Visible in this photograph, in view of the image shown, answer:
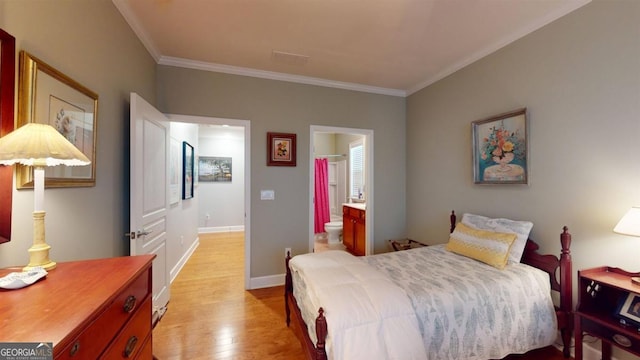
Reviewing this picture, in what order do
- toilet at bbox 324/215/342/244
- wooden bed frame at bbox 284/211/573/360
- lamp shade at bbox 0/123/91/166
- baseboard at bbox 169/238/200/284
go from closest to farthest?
lamp shade at bbox 0/123/91/166, wooden bed frame at bbox 284/211/573/360, baseboard at bbox 169/238/200/284, toilet at bbox 324/215/342/244

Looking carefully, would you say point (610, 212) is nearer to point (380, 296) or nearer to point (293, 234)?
point (380, 296)

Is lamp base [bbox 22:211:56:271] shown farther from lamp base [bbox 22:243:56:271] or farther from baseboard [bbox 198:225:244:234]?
baseboard [bbox 198:225:244:234]

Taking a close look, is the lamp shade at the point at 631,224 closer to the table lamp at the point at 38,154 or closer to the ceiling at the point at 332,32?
the ceiling at the point at 332,32

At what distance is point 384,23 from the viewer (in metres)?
2.18

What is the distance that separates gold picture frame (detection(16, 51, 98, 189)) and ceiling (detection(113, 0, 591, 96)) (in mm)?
962

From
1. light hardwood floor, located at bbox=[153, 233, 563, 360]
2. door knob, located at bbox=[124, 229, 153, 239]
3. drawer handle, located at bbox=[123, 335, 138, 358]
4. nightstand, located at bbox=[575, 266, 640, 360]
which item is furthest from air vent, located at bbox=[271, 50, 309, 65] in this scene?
nightstand, located at bbox=[575, 266, 640, 360]

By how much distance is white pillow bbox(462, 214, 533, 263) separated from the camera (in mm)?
2064

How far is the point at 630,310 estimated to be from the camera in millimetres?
1550

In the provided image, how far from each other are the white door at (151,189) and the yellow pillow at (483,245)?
2547 mm

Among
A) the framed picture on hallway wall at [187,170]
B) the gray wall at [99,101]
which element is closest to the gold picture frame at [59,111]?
the gray wall at [99,101]

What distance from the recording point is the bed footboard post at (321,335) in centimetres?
134

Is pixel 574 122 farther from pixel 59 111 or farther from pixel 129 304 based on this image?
pixel 59 111

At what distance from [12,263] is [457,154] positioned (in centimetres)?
358

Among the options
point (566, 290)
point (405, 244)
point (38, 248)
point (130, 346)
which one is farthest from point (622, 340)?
point (38, 248)
